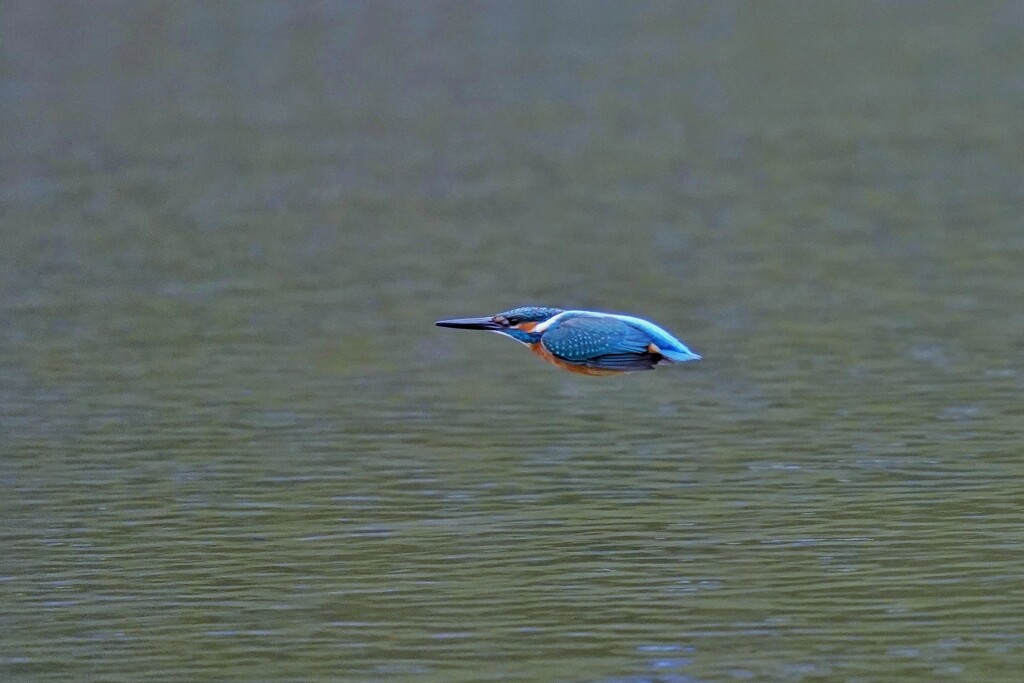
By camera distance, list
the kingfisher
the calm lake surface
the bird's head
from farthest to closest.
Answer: the calm lake surface
the bird's head
the kingfisher

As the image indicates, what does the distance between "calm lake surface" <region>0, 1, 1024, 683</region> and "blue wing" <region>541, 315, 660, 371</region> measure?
4.66 feet

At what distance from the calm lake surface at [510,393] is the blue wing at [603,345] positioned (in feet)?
4.66

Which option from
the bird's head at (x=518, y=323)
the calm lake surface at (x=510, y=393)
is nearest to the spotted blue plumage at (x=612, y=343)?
the bird's head at (x=518, y=323)

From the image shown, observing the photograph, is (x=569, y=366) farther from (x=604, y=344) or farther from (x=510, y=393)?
(x=510, y=393)

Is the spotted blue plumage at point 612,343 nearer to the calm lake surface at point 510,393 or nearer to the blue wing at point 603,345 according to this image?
the blue wing at point 603,345

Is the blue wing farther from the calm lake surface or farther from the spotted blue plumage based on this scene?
the calm lake surface

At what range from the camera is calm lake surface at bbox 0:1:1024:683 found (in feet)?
34.7

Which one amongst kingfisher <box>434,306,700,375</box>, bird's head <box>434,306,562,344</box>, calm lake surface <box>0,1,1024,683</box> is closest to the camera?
kingfisher <box>434,306,700,375</box>

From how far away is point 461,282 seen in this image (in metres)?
21.3

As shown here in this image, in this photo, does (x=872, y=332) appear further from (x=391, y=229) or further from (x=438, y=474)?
(x=391, y=229)

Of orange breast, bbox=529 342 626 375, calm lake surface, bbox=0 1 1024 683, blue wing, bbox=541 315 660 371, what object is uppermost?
blue wing, bbox=541 315 660 371

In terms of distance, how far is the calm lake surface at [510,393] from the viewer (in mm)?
10586

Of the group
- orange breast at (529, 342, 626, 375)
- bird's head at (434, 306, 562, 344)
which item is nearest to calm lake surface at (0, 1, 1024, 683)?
orange breast at (529, 342, 626, 375)

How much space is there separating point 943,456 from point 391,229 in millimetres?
12513
